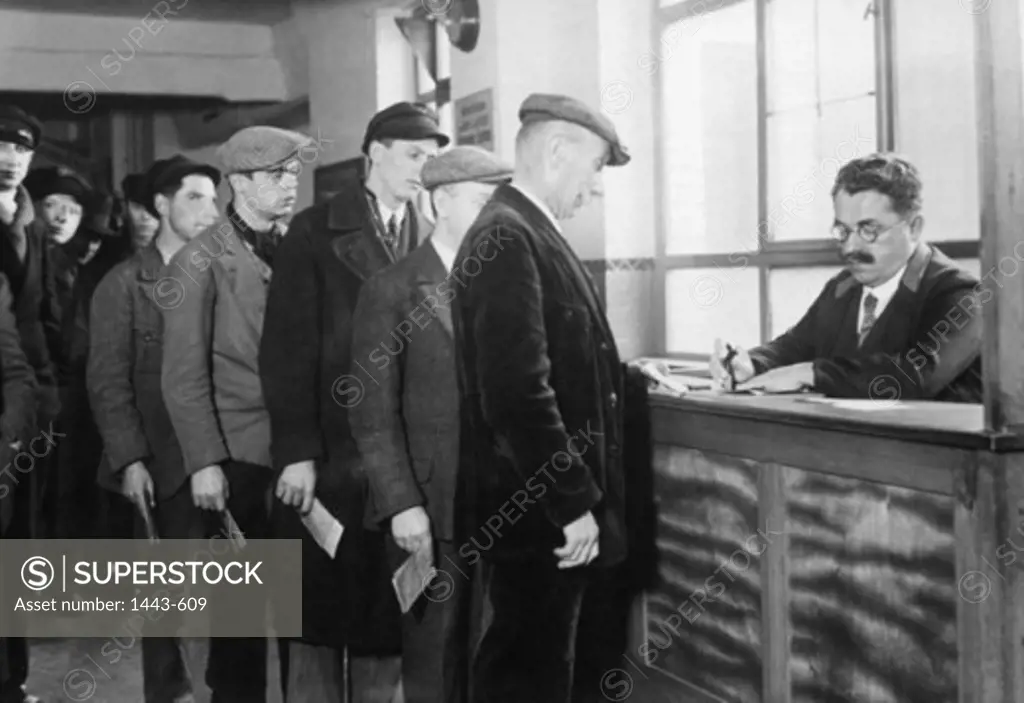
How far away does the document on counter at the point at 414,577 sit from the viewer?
288 cm

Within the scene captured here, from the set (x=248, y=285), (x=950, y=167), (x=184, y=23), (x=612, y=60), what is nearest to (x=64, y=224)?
(x=184, y=23)

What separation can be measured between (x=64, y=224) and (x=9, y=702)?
1.60 metres

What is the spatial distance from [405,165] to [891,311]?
1.29 meters

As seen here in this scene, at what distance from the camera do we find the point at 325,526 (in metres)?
3.11

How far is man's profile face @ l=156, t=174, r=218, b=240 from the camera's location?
3.56 meters

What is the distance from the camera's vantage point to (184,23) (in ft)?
13.1

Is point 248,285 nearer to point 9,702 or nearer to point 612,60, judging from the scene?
point 9,702

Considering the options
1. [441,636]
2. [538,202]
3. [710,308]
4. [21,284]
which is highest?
[538,202]

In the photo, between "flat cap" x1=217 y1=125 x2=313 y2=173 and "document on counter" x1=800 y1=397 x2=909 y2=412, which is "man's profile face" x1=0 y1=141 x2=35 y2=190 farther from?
"document on counter" x1=800 y1=397 x2=909 y2=412

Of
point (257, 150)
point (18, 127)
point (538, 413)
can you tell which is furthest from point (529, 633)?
point (18, 127)

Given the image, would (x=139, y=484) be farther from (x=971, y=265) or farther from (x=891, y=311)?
(x=971, y=265)

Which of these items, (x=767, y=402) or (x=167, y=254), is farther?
(x=167, y=254)

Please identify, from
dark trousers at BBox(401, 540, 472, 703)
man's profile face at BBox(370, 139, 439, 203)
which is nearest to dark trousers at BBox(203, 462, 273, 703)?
dark trousers at BBox(401, 540, 472, 703)

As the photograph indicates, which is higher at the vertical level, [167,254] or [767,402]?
[167,254]
